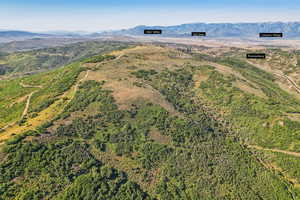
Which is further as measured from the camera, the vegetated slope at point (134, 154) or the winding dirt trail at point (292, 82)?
the winding dirt trail at point (292, 82)

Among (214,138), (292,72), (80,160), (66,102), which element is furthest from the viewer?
(292,72)

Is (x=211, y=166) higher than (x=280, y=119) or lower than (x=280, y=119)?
lower

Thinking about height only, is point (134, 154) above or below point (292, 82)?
below

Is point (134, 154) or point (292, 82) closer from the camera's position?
point (134, 154)

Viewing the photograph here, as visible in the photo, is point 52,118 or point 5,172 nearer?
point 5,172

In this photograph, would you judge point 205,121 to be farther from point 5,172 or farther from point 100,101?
point 5,172

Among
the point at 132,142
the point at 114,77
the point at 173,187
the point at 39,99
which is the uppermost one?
the point at 114,77

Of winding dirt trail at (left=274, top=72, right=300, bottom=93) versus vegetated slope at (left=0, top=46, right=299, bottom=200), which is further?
winding dirt trail at (left=274, top=72, right=300, bottom=93)

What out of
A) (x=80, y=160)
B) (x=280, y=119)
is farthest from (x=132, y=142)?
(x=280, y=119)
